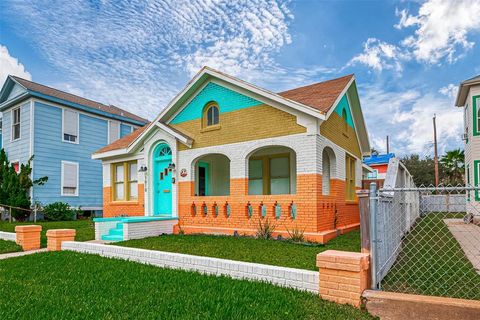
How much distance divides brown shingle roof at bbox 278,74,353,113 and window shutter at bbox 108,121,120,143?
43.5 ft

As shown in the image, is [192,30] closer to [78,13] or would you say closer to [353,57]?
[78,13]

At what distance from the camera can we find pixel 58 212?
57.3 ft

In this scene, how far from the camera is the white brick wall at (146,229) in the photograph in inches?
392

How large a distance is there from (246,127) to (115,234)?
5512 mm

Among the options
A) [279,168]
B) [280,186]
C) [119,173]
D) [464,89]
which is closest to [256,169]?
[279,168]

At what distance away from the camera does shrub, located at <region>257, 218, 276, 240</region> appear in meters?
9.37

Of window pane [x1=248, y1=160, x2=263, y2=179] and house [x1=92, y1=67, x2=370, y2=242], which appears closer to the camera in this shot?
house [x1=92, y1=67, x2=370, y2=242]

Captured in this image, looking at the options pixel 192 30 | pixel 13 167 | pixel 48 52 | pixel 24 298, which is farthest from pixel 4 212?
pixel 24 298

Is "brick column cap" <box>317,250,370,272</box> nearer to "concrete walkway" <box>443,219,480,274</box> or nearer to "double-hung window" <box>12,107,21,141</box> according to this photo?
"concrete walkway" <box>443,219,480,274</box>

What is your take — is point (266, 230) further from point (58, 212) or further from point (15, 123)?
point (15, 123)

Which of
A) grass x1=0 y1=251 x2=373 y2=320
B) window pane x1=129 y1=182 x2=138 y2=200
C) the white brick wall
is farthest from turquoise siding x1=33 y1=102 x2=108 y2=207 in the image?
grass x1=0 y1=251 x2=373 y2=320

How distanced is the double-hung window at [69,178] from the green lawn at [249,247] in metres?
11.6

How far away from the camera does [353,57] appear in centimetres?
1542

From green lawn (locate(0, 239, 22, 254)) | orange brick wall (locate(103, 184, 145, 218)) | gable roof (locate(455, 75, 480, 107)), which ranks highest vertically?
gable roof (locate(455, 75, 480, 107))
